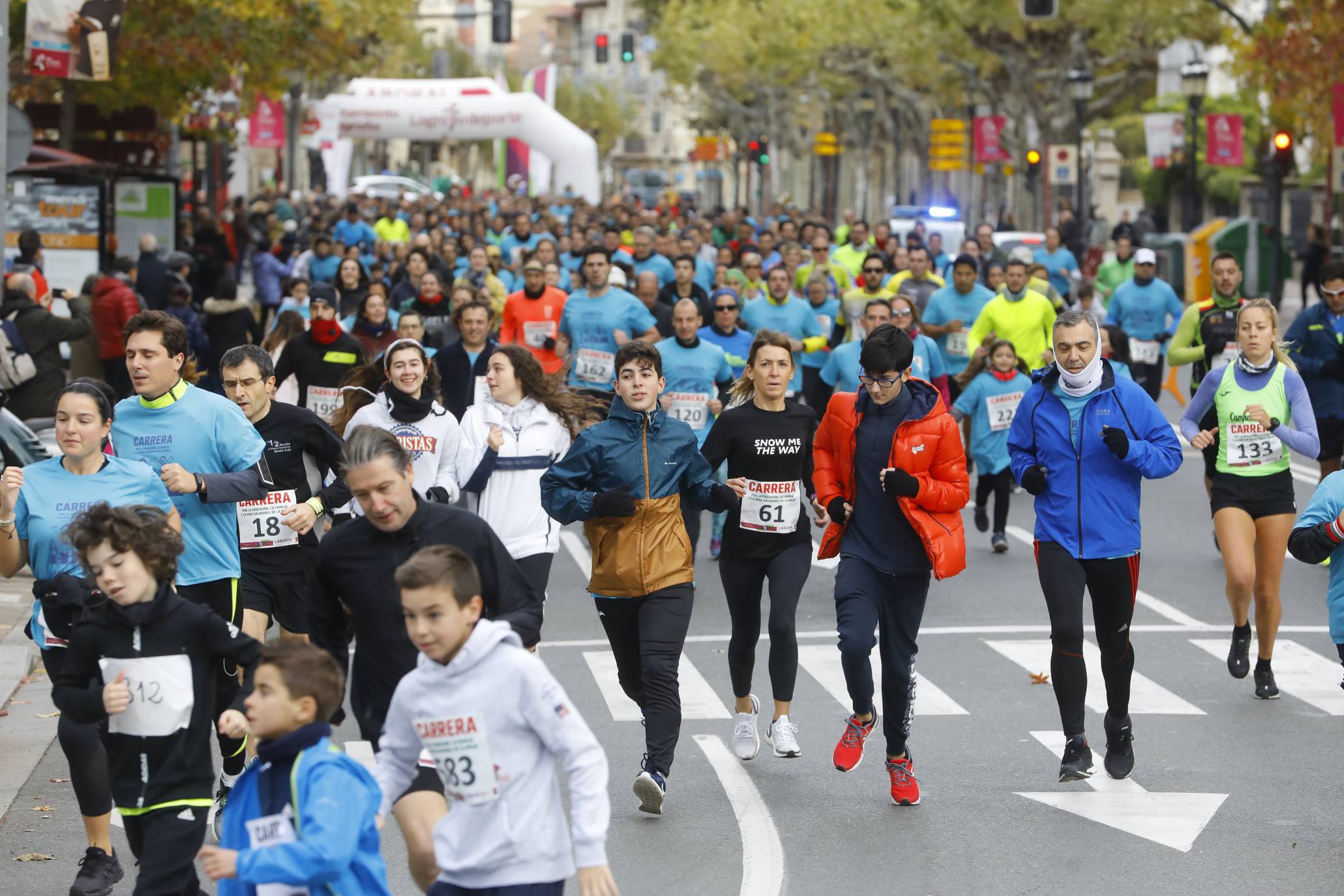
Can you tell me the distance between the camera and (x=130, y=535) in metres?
5.96

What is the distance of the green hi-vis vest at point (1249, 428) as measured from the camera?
33.7ft

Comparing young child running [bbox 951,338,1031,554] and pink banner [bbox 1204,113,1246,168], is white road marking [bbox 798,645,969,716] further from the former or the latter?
pink banner [bbox 1204,113,1246,168]

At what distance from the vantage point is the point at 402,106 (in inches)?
2491

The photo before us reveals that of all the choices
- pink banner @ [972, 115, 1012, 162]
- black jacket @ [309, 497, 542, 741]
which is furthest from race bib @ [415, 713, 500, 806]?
pink banner @ [972, 115, 1012, 162]

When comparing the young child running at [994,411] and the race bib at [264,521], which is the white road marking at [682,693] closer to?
the race bib at [264,521]

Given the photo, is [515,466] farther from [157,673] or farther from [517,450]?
[157,673]

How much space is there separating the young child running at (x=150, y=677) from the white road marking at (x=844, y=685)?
13.3ft

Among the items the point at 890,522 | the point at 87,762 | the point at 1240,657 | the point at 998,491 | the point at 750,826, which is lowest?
the point at 750,826

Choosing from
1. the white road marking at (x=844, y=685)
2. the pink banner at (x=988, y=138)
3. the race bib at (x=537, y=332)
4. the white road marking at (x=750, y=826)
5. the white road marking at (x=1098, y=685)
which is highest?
the pink banner at (x=988, y=138)

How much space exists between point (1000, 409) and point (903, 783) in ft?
23.2

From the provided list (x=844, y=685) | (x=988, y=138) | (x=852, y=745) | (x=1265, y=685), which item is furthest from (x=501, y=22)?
(x=852, y=745)

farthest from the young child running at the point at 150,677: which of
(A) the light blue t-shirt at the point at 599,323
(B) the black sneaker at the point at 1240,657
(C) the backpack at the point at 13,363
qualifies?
(C) the backpack at the point at 13,363

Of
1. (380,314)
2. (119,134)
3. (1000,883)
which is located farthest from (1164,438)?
(119,134)

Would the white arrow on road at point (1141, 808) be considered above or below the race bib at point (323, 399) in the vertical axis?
below
